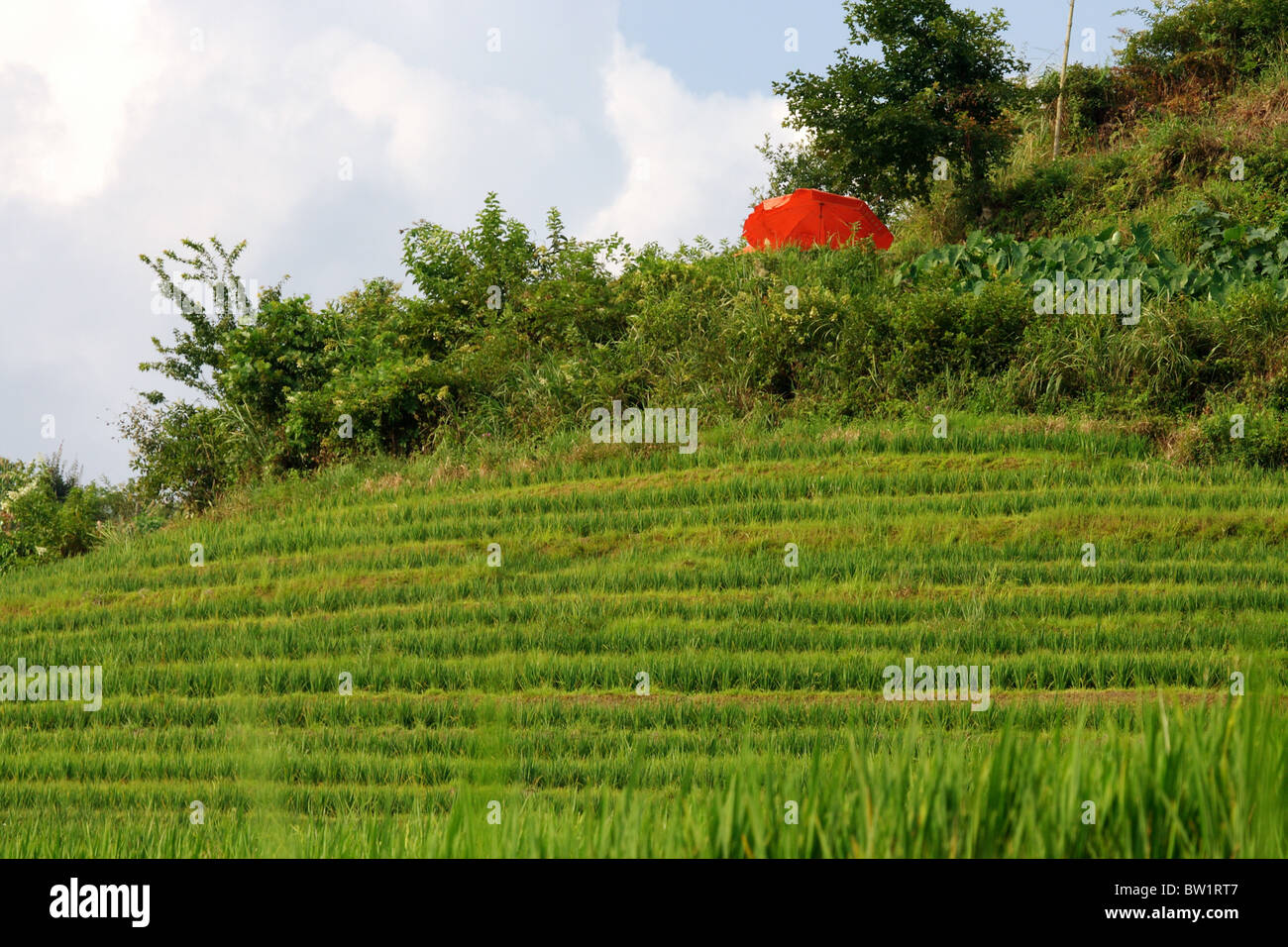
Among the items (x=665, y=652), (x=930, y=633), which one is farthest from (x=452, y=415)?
(x=930, y=633)

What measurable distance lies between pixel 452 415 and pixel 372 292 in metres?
4.74

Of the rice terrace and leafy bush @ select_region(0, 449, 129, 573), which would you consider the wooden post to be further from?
leafy bush @ select_region(0, 449, 129, 573)

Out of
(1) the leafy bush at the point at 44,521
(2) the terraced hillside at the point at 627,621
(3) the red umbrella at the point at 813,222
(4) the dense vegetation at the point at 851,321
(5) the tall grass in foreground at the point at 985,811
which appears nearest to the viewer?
(5) the tall grass in foreground at the point at 985,811

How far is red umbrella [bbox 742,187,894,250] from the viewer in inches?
768

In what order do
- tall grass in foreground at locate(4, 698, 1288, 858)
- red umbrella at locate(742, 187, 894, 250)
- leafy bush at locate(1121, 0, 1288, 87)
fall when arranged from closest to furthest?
1. tall grass in foreground at locate(4, 698, 1288, 858)
2. red umbrella at locate(742, 187, 894, 250)
3. leafy bush at locate(1121, 0, 1288, 87)

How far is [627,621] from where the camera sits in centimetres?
959

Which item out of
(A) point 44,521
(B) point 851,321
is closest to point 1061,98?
(B) point 851,321

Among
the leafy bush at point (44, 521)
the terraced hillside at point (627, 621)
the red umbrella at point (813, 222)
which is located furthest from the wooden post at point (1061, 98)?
the leafy bush at point (44, 521)

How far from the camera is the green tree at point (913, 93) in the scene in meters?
20.5

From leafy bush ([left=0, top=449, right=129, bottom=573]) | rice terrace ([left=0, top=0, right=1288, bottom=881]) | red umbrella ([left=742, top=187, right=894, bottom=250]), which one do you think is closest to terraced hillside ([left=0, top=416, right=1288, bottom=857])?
rice terrace ([left=0, top=0, right=1288, bottom=881])

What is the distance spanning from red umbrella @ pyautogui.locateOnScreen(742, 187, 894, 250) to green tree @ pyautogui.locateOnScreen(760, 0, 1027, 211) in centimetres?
168

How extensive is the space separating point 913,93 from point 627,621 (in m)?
15.8

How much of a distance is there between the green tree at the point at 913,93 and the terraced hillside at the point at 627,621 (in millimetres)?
10133

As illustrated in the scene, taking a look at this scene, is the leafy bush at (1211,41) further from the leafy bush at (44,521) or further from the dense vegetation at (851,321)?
the leafy bush at (44,521)
